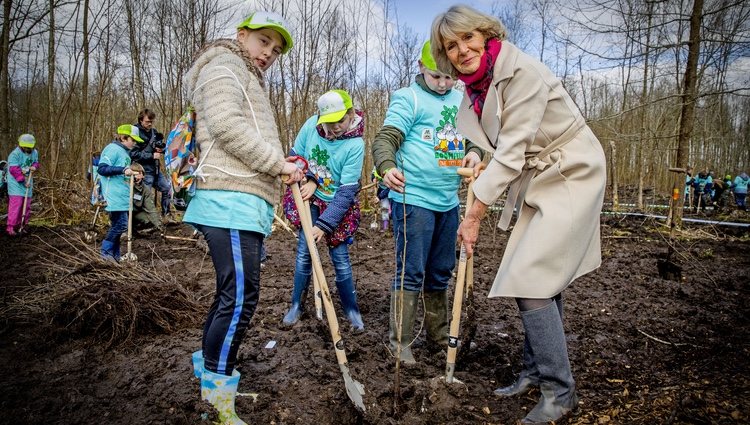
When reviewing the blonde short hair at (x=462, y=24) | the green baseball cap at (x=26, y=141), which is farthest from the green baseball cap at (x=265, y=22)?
the green baseball cap at (x=26, y=141)

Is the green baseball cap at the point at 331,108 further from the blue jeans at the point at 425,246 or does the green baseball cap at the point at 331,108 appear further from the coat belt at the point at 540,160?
the coat belt at the point at 540,160

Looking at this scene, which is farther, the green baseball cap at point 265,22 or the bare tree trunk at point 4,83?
the bare tree trunk at point 4,83

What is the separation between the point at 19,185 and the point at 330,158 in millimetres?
8309

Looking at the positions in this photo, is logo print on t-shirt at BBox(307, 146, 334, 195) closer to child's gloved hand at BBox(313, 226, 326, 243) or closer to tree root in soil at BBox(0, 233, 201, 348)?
child's gloved hand at BBox(313, 226, 326, 243)

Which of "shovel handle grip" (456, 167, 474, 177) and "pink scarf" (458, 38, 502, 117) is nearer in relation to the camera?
"pink scarf" (458, 38, 502, 117)

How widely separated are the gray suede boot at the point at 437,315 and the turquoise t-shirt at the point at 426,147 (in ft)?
2.14

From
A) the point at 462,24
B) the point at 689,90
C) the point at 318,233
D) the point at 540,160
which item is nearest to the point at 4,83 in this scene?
the point at 318,233

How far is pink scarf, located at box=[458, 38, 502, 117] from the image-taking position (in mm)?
2182

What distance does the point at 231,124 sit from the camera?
2090 millimetres

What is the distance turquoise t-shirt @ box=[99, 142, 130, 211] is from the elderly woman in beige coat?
5.56 metres

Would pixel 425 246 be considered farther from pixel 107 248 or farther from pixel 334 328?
pixel 107 248

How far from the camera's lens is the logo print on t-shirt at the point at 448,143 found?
304 centimetres

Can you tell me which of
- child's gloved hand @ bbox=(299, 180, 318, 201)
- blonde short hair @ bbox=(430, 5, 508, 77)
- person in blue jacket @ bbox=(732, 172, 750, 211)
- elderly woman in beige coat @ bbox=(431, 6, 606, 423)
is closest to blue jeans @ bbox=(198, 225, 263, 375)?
elderly woman in beige coat @ bbox=(431, 6, 606, 423)

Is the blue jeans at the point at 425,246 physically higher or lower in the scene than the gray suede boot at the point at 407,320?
higher
